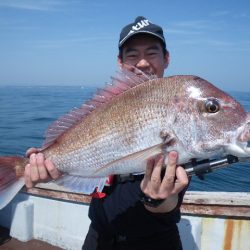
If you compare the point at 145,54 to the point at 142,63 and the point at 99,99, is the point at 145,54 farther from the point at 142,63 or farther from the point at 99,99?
the point at 99,99

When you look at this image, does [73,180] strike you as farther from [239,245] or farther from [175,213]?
[239,245]

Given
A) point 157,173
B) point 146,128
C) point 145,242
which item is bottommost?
point 145,242

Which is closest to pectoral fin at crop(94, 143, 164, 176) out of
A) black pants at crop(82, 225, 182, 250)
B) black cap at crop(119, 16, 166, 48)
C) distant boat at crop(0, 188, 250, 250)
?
black pants at crop(82, 225, 182, 250)

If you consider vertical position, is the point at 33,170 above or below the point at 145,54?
below

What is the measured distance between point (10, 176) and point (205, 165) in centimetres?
165

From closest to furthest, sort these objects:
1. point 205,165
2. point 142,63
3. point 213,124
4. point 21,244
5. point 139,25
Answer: point 213,124 < point 205,165 < point 142,63 < point 139,25 < point 21,244

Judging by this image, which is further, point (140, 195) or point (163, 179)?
point (140, 195)

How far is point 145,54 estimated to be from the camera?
134 inches

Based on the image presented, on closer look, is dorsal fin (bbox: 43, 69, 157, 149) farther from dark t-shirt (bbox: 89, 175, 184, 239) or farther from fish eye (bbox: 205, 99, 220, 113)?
dark t-shirt (bbox: 89, 175, 184, 239)

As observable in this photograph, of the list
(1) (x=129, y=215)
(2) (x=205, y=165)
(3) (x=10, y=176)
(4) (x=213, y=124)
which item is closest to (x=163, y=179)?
(2) (x=205, y=165)

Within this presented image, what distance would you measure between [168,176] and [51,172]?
3.28ft

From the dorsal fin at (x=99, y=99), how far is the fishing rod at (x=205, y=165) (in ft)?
2.46

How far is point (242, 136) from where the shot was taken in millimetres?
2289

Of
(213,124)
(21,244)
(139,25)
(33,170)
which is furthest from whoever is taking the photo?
(21,244)
